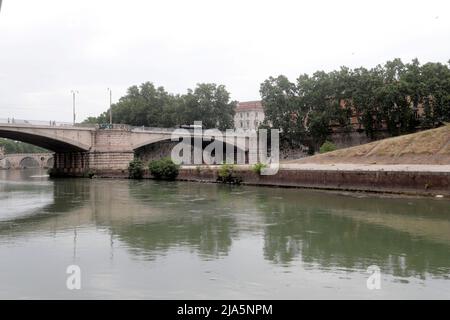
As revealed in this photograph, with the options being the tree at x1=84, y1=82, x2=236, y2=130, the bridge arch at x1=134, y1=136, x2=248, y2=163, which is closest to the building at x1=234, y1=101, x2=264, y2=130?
the tree at x1=84, y1=82, x2=236, y2=130

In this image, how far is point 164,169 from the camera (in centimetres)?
4638

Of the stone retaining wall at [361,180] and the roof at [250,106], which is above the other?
the roof at [250,106]

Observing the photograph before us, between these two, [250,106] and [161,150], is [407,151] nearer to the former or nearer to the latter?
[161,150]

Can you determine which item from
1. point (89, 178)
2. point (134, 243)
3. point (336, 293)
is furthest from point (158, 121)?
point (336, 293)

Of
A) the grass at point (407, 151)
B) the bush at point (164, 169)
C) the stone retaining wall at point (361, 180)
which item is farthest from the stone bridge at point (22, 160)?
the grass at point (407, 151)

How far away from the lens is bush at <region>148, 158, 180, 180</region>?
46.0 m

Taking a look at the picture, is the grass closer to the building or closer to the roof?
the building

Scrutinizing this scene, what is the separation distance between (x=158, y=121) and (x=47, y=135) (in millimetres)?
34803

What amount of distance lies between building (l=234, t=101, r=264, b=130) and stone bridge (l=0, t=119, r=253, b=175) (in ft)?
190

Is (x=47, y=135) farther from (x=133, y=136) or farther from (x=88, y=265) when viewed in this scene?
(x=88, y=265)

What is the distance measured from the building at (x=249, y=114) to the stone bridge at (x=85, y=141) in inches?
2278

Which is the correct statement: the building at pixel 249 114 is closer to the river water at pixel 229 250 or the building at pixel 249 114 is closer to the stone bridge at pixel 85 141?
the stone bridge at pixel 85 141

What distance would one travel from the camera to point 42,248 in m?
13.6

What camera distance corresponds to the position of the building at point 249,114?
4658 inches
